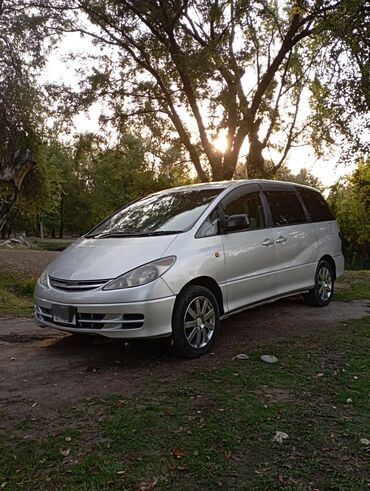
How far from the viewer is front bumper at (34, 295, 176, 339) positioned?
13.8 feet

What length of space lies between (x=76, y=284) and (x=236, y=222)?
73.2 inches

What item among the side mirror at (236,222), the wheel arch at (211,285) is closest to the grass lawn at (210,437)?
the wheel arch at (211,285)

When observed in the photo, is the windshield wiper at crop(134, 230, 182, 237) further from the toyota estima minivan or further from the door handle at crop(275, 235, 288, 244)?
the door handle at crop(275, 235, 288, 244)

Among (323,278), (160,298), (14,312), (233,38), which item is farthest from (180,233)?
(233,38)

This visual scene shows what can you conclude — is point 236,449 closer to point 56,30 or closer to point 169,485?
point 169,485

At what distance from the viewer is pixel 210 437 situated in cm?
302

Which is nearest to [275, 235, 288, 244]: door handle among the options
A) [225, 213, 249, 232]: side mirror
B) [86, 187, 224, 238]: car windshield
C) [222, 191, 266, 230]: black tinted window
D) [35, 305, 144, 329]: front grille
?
→ [222, 191, 266, 230]: black tinted window

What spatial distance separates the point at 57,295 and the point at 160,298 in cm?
108

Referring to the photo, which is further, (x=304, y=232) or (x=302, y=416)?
(x=304, y=232)

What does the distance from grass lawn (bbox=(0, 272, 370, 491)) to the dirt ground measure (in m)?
0.18

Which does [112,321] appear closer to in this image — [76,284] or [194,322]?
[76,284]

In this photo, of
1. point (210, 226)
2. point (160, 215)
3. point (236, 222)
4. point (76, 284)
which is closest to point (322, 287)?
point (236, 222)

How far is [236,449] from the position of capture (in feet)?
9.48

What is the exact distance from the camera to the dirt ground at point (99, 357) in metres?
3.76
